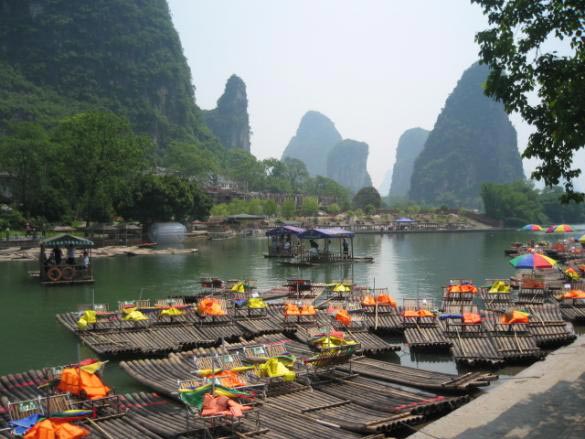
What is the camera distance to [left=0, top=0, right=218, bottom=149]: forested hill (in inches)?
5007

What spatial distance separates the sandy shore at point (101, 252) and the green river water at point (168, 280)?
1521mm

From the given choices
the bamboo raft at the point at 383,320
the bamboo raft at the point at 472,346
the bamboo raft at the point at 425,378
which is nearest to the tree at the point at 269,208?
the bamboo raft at the point at 383,320

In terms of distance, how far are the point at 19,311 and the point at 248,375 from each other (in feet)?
51.9

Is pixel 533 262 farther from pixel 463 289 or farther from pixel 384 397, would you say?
pixel 384 397

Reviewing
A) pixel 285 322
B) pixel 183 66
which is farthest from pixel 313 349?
pixel 183 66

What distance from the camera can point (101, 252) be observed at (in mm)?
49156

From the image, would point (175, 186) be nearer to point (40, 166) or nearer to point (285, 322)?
point (40, 166)

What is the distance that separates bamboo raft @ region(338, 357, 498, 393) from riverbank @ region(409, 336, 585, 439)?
0.69m

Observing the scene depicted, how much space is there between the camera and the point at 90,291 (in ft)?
99.3

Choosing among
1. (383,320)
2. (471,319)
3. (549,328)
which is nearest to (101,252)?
(383,320)

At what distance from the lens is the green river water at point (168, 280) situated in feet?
56.0

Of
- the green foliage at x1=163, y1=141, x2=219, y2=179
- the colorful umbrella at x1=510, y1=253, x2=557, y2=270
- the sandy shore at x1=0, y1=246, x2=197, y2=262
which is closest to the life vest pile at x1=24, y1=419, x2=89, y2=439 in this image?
the colorful umbrella at x1=510, y1=253, x2=557, y2=270

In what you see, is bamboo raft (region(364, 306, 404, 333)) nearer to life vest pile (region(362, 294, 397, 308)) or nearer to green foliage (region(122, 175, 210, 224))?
life vest pile (region(362, 294, 397, 308))

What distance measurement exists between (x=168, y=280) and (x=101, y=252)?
54.9ft
